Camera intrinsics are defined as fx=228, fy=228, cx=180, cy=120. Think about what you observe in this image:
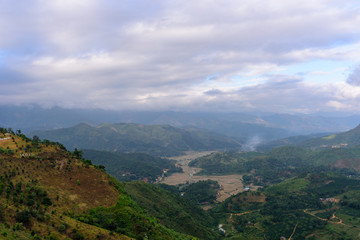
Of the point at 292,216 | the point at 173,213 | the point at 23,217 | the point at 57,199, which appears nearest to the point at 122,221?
the point at 57,199

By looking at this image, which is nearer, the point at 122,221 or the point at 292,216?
the point at 122,221

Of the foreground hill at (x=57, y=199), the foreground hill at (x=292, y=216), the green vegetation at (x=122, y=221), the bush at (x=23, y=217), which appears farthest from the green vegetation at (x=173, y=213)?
the bush at (x=23, y=217)

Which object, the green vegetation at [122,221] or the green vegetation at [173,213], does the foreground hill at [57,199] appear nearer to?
the green vegetation at [122,221]

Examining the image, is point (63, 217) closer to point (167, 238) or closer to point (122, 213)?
point (122, 213)

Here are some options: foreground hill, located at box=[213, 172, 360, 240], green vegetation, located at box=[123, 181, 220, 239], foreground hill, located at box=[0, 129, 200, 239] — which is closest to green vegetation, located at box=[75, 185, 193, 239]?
foreground hill, located at box=[0, 129, 200, 239]

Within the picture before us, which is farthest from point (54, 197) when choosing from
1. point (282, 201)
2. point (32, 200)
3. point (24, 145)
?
point (282, 201)

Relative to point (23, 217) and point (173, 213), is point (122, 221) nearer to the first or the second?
point (23, 217)

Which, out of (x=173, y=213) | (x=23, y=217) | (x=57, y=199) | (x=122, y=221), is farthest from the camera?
(x=173, y=213)

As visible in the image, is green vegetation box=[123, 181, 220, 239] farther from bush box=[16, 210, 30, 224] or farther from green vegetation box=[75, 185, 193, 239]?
bush box=[16, 210, 30, 224]
